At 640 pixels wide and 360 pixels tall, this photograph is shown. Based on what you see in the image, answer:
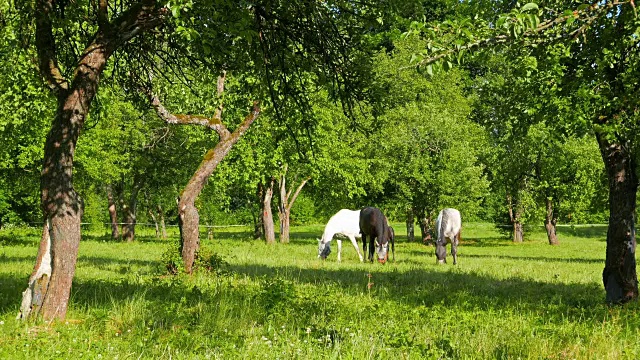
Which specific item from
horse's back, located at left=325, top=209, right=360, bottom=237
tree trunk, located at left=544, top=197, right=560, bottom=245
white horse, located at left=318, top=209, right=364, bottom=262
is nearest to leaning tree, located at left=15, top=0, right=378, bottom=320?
white horse, located at left=318, top=209, right=364, bottom=262

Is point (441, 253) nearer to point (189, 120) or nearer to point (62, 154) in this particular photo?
point (189, 120)

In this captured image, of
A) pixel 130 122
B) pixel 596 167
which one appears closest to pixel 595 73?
pixel 130 122

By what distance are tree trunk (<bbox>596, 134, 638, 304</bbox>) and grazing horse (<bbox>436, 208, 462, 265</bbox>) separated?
11.3 m

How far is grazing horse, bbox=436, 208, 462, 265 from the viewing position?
74.5 feet

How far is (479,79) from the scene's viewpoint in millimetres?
58656

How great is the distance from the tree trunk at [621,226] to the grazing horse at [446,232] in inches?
445

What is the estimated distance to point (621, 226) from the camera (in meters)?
10.9

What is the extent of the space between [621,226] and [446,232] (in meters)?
13.5

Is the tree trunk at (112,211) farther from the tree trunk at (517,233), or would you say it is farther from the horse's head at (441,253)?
the tree trunk at (517,233)

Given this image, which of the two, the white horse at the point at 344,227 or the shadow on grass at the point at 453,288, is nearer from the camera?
the shadow on grass at the point at 453,288

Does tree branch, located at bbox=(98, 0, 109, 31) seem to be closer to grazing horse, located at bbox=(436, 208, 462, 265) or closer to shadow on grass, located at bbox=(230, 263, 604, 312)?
shadow on grass, located at bbox=(230, 263, 604, 312)

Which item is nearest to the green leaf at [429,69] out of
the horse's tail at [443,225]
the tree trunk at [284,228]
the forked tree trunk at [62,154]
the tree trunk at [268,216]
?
the forked tree trunk at [62,154]

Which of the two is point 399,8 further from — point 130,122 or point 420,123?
point 420,123

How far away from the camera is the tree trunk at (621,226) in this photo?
35.7ft
